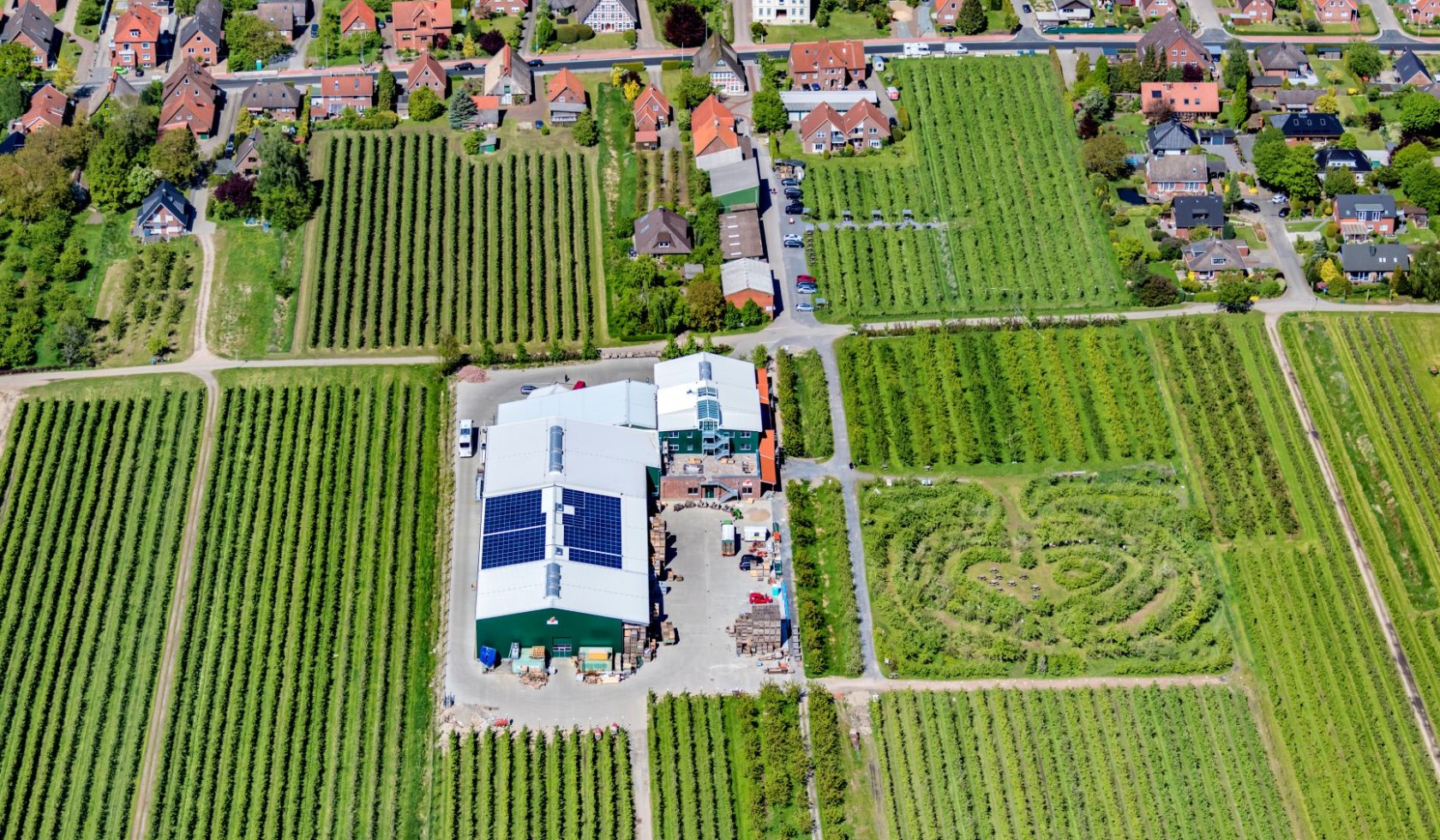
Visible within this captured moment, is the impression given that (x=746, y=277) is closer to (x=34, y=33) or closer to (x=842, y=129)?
(x=842, y=129)

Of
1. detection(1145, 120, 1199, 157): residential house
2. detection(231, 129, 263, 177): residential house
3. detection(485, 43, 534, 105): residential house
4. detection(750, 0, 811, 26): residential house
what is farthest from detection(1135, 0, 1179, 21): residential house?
detection(231, 129, 263, 177): residential house

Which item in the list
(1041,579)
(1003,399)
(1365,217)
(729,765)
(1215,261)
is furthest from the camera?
(1365,217)

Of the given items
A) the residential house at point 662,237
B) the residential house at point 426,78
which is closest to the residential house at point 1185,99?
the residential house at point 662,237

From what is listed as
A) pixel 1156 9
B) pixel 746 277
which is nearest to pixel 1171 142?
pixel 1156 9

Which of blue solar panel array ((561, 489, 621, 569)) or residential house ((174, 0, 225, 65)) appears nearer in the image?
blue solar panel array ((561, 489, 621, 569))

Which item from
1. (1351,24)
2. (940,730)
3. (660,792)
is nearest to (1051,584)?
(940,730)

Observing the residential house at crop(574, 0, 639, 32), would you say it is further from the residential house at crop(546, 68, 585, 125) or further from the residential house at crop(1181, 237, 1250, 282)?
the residential house at crop(1181, 237, 1250, 282)

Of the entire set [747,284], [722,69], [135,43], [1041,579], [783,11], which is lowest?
[1041,579]
